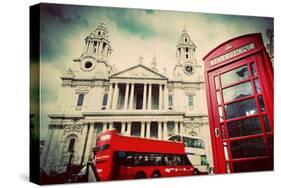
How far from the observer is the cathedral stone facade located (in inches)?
256

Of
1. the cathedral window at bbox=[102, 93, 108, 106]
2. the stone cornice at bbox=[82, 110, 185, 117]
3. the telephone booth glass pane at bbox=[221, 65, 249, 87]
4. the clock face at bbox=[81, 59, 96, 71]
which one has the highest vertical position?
the telephone booth glass pane at bbox=[221, 65, 249, 87]

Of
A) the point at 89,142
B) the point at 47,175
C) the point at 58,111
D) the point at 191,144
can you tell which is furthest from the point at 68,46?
the point at 191,144

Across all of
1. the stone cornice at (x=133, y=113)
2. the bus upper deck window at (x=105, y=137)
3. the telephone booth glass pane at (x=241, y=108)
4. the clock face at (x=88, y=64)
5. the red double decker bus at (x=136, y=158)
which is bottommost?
the red double decker bus at (x=136, y=158)

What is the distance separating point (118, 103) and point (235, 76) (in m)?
2.16

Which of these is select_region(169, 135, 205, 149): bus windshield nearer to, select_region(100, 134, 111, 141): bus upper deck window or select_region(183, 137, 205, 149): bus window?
select_region(183, 137, 205, 149): bus window

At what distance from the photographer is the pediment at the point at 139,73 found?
696 cm

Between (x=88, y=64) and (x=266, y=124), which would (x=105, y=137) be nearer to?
(x=88, y=64)

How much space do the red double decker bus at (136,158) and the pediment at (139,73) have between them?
93cm

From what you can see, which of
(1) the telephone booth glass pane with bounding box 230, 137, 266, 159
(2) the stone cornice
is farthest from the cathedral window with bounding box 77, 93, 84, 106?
(1) the telephone booth glass pane with bounding box 230, 137, 266, 159

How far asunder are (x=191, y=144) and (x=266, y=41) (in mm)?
2426

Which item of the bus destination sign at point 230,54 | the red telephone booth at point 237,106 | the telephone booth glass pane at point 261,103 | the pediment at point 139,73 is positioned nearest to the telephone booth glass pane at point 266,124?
the red telephone booth at point 237,106

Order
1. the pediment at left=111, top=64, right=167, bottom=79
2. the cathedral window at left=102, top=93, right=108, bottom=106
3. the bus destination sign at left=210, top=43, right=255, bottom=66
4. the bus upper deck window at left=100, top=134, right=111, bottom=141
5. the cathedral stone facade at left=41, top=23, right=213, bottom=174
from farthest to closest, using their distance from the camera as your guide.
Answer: the bus destination sign at left=210, top=43, right=255, bottom=66 → the pediment at left=111, top=64, right=167, bottom=79 → the cathedral window at left=102, top=93, right=108, bottom=106 → the bus upper deck window at left=100, top=134, right=111, bottom=141 → the cathedral stone facade at left=41, top=23, right=213, bottom=174

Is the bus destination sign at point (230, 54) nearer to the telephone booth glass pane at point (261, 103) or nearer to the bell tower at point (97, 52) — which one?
the telephone booth glass pane at point (261, 103)

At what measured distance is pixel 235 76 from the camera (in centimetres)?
754
